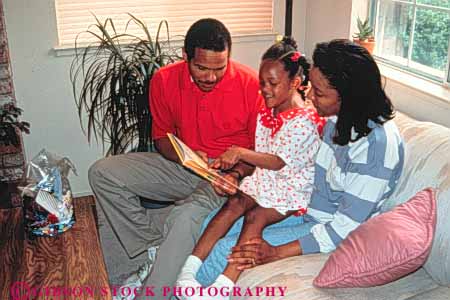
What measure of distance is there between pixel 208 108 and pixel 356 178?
0.81 m

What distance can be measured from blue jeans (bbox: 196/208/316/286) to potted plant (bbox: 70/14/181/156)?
86 centimetres

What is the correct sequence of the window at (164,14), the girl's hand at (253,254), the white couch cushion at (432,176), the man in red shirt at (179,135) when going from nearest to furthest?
1. the white couch cushion at (432,176)
2. the girl's hand at (253,254)
3. the man in red shirt at (179,135)
4. the window at (164,14)

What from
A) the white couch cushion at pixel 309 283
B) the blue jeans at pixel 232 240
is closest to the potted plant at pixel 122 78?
the blue jeans at pixel 232 240

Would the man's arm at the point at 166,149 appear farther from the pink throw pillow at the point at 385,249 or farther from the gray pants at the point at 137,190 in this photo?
the pink throw pillow at the point at 385,249

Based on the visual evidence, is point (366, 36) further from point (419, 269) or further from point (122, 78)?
point (419, 269)

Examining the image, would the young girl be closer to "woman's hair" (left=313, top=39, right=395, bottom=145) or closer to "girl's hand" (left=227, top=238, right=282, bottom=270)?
"girl's hand" (left=227, top=238, right=282, bottom=270)

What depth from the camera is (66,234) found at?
1949 millimetres

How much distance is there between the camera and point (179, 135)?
2385 millimetres

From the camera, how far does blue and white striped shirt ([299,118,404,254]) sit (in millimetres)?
1632

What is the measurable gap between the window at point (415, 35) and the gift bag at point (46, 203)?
160 centimetres

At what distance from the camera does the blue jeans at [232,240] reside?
5.93 feet

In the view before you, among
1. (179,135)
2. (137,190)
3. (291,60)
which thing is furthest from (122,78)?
(291,60)

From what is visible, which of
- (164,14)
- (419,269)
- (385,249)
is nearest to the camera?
(385,249)

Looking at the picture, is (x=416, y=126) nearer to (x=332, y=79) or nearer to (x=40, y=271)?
(x=332, y=79)
